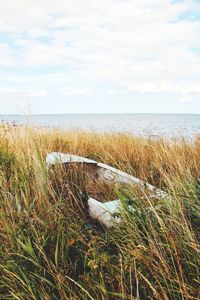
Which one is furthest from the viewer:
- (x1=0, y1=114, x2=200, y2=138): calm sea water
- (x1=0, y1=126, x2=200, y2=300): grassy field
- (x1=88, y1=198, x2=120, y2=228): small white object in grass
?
(x1=0, y1=114, x2=200, y2=138): calm sea water

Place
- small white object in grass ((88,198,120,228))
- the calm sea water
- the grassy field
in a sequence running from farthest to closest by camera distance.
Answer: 1. the calm sea water
2. small white object in grass ((88,198,120,228))
3. the grassy field

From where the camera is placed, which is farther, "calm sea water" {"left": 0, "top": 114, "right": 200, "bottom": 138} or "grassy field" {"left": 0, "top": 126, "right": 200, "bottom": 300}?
"calm sea water" {"left": 0, "top": 114, "right": 200, "bottom": 138}

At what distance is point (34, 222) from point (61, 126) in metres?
7.83

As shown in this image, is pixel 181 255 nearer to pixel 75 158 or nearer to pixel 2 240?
pixel 2 240

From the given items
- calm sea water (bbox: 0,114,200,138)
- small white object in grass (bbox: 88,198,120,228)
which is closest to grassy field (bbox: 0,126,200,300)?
small white object in grass (bbox: 88,198,120,228)

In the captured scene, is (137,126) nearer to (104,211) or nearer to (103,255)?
(104,211)

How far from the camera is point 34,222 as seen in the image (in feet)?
7.43

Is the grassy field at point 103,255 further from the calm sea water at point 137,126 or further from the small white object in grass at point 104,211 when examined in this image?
the calm sea water at point 137,126

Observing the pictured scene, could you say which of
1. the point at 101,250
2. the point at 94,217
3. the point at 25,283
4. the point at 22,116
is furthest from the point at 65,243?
the point at 22,116

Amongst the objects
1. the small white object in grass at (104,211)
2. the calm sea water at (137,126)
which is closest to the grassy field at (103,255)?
the small white object in grass at (104,211)

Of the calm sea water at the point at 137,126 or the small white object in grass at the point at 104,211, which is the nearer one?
the small white object in grass at the point at 104,211

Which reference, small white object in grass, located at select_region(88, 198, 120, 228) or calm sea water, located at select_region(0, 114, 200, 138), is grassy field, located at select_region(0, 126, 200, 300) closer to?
small white object in grass, located at select_region(88, 198, 120, 228)

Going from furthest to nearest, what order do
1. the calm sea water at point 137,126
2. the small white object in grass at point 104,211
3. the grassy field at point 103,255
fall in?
1. the calm sea water at point 137,126
2. the small white object in grass at point 104,211
3. the grassy field at point 103,255

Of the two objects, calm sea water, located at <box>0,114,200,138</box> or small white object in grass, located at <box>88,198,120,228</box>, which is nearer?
small white object in grass, located at <box>88,198,120,228</box>
